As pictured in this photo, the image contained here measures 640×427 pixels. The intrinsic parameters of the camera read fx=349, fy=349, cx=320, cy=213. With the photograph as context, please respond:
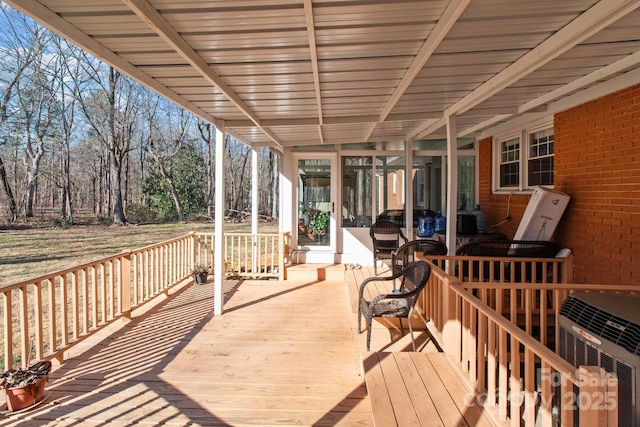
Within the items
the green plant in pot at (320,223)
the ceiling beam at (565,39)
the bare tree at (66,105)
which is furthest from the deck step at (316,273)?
the bare tree at (66,105)

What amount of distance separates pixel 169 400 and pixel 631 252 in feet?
13.7

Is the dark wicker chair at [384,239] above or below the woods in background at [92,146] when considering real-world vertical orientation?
below

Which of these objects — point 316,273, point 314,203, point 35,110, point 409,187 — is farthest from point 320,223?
point 35,110

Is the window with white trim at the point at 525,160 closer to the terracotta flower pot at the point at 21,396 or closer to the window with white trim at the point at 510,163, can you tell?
the window with white trim at the point at 510,163

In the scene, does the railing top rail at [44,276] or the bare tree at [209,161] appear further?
the bare tree at [209,161]

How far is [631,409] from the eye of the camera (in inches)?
68.8

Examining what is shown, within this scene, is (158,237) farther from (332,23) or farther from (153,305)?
(332,23)

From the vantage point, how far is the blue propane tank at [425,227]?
633 centimetres

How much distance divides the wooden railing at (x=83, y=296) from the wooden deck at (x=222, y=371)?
9.3 inches

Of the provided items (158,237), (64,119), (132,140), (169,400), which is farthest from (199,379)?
(132,140)

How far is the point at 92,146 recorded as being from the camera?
15938mm

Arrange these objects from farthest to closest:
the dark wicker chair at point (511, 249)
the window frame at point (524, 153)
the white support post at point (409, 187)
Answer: the white support post at point (409, 187), the window frame at point (524, 153), the dark wicker chair at point (511, 249)

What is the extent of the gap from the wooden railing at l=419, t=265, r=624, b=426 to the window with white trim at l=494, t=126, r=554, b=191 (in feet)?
6.04

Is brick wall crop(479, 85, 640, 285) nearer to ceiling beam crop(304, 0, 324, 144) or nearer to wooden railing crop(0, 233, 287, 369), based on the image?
ceiling beam crop(304, 0, 324, 144)
